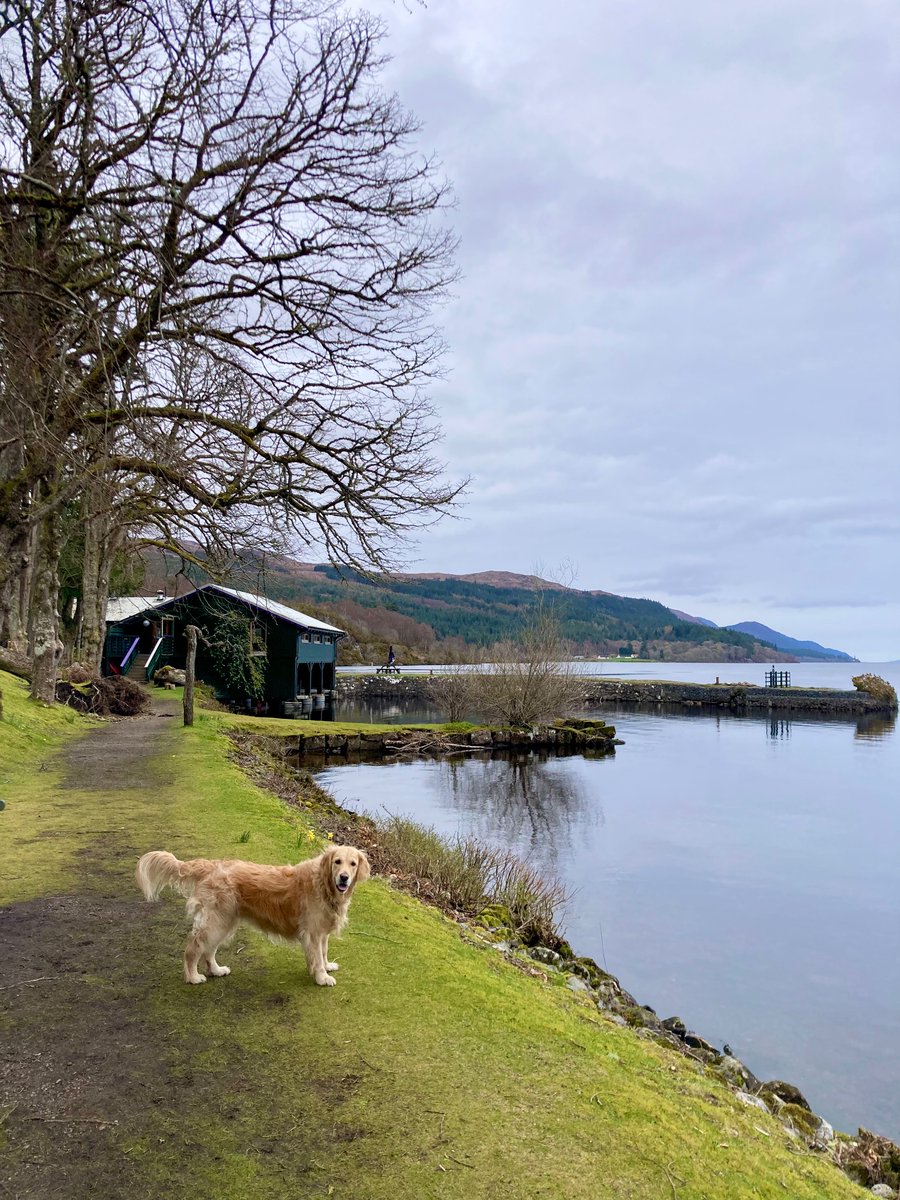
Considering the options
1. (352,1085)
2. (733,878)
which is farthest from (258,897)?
(733,878)

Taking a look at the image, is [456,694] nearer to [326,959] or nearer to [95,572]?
[95,572]

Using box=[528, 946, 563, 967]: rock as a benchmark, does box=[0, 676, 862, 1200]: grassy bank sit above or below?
above

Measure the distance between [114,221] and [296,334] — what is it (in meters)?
6.24

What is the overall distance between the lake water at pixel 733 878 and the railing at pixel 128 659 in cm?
1877

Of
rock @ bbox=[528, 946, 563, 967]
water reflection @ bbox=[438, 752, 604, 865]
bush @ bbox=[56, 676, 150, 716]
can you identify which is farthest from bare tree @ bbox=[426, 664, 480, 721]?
rock @ bbox=[528, 946, 563, 967]

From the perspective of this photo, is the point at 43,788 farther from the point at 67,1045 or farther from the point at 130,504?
the point at 130,504

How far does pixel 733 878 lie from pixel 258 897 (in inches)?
573

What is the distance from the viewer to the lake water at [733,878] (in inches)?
407

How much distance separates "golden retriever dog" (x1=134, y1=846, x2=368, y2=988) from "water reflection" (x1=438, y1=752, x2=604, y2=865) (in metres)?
13.5

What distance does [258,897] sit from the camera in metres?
5.47

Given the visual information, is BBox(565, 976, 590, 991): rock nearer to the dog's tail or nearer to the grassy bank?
the grassy bank

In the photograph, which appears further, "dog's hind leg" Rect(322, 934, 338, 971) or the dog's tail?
"dog's hind leg" Rect(322, 934, 338, 971)

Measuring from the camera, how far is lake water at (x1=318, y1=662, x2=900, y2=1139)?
33.9ft

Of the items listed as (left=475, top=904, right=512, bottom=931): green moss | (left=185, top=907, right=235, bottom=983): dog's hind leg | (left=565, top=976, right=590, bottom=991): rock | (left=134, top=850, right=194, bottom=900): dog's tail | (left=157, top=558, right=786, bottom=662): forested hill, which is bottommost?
(left=475, top=904, right=512, bottom=931): green moss
